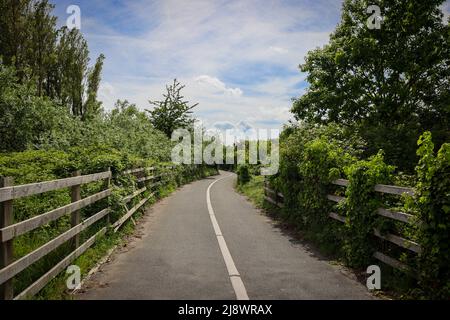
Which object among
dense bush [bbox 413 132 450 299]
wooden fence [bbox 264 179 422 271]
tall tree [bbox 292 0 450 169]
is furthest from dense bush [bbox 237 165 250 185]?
dense bush [bbox 413 132 450 299]

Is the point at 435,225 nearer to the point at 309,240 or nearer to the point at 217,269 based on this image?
the point at 217,269

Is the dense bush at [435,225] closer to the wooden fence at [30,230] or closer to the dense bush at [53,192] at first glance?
the wooden fence at [30,230]

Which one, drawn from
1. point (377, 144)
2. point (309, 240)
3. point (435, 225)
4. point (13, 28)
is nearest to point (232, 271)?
point (435, 225)

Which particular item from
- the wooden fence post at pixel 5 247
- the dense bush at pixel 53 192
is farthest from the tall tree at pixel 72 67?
the wooden fence post at pixel 5 247

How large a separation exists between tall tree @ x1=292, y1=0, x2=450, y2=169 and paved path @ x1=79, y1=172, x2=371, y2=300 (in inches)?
500

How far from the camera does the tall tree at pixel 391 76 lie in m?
21.6

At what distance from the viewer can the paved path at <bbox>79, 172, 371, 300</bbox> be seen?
17.8ft

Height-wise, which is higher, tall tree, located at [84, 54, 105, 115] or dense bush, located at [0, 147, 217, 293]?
tall tree, located at [84, 54, 105, 115]

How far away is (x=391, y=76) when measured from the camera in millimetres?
23391

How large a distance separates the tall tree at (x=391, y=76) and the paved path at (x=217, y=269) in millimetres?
12710

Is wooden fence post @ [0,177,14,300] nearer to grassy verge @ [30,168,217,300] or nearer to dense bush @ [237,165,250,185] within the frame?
grassy verge @ [30,168,217,300]

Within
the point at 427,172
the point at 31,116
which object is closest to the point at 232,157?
the point at 31,116

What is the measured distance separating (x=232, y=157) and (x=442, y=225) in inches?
2282
